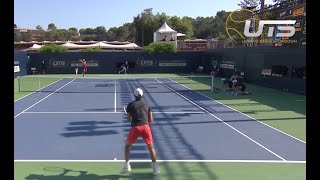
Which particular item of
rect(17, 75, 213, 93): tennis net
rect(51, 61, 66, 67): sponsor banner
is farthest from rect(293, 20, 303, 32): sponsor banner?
rect(51, 61, 66, 67): sponsor banner

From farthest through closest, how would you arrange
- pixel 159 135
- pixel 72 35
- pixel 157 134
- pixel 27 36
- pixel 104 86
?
pixel 72 35 → pixel 27 36 → pixel 104 86 → pixel 157 134 → pixel 159 135

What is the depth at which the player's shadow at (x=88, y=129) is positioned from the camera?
11330mm

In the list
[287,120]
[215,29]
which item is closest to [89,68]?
[287,120]

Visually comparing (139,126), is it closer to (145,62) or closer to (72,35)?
(145,62)

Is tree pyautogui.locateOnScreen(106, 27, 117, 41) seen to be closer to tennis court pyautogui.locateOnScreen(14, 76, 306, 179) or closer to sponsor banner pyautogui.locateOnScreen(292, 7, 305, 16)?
sponsor banner pyautogui.locateOnScreen(292, 7, 305, 16)

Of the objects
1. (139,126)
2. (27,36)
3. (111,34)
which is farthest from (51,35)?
(139,126)

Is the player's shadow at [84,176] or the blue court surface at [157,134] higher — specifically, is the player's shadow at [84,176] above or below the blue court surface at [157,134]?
below

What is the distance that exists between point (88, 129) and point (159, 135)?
89.9 inches

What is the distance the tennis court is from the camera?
8906mm

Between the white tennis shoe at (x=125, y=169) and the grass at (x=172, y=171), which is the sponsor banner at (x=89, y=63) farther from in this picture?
the white tennis shoe at (x=125, y=169)

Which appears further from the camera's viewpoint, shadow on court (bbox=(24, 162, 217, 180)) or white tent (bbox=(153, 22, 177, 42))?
white tent (bbox=(153, 22, 177, 42))

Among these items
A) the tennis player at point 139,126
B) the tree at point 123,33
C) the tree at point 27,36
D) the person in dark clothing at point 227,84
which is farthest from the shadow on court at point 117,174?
the tree at point 27,36

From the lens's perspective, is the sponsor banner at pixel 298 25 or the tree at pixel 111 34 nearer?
the sponsor banner at pixel 298 25

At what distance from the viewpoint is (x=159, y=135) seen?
449 inches
